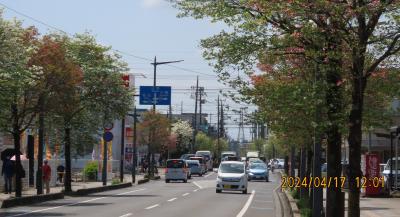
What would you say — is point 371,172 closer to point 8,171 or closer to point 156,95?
point 8,171

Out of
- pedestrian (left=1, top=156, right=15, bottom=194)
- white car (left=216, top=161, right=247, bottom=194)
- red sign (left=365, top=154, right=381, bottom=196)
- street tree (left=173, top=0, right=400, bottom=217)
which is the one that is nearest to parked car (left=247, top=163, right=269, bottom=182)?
white car (left=216, top=161, right=247, bottom=194)

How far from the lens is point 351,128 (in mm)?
12242

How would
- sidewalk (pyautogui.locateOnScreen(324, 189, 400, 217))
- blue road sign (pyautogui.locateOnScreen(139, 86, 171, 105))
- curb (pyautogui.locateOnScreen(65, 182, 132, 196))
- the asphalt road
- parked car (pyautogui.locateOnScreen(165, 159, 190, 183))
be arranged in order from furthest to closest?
parked car (pyautogui.locateOnScreen(165, 159, 190, 183)), blue road sign (pyautogui.locateOnScreen(139, 86, 171, 105)), curb (pyautogui.locateOnScreen(65, 182, 132, 196)), sidewalk (pyautogui.locateOnScreen(324, 189, 400, 217)), the asphalt road

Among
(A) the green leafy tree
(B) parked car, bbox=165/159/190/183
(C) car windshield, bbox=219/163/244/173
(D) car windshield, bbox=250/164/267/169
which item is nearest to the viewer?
(C) car windshield, bbox=219/163/244/173

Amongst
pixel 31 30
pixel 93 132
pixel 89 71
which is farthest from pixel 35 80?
pixel 93 132

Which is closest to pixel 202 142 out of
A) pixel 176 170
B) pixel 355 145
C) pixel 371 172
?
pixel 176 170

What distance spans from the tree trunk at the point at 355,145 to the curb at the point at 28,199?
1714 cm

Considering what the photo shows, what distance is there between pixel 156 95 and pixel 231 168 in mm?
16224

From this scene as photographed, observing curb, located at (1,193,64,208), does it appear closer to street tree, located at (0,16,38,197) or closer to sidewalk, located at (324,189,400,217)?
street tree, located at (0,16,38,197)

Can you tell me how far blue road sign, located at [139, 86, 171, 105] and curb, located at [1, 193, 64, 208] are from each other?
20.8 m

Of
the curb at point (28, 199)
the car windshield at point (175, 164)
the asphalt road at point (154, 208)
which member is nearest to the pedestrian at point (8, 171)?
the curb at point (28, 199)

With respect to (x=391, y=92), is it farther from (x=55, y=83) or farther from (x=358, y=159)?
(x=55, y=83)

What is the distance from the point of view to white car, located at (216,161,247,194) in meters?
38.2

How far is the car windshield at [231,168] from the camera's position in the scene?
1517 inches
